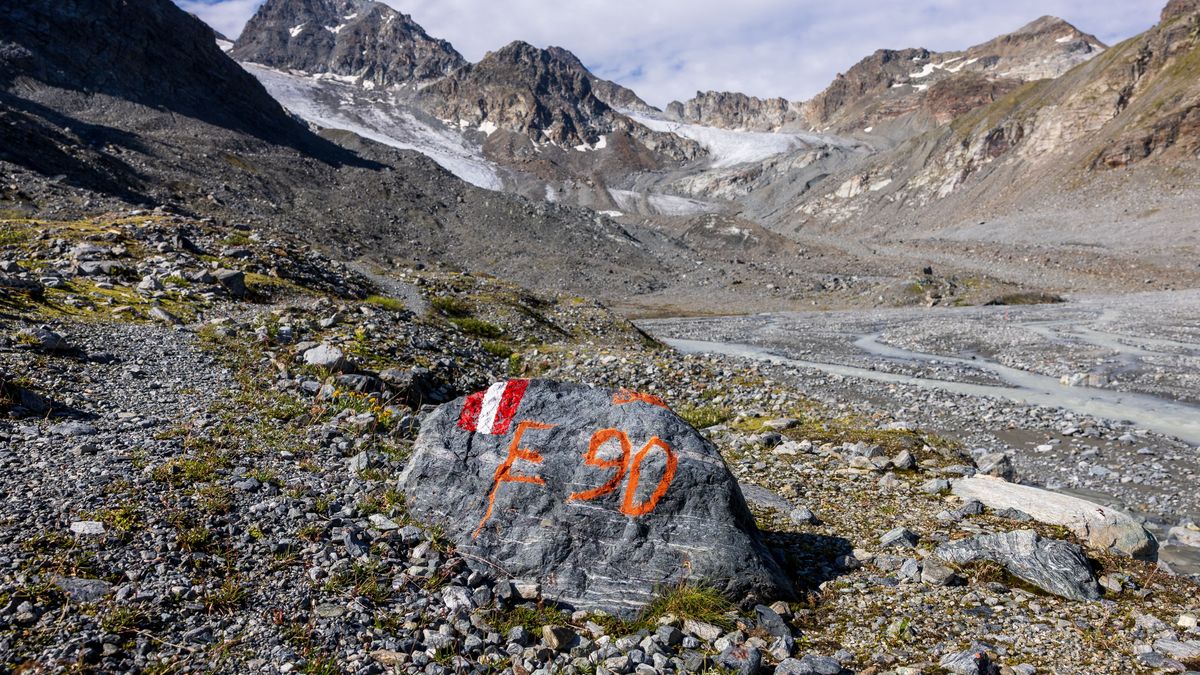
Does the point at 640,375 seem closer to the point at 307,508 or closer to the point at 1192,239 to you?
the point at 307,508

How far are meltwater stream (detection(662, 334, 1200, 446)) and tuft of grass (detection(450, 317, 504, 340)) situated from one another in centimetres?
1578

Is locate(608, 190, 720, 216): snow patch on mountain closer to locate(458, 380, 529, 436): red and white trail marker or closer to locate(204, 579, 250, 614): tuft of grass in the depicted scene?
locate(458, 380, 529, 436): red and white trail marker

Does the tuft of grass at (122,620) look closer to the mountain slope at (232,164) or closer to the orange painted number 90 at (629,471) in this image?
the orange painted number 90 at (629,471)

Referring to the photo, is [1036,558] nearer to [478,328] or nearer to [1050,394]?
[1050,394]

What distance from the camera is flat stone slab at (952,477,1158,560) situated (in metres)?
7.97

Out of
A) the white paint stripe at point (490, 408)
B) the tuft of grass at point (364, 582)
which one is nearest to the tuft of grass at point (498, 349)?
the white paint stripe at point (490, 408)

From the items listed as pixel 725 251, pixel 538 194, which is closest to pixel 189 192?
pixel 725 251

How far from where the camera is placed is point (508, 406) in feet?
25.6

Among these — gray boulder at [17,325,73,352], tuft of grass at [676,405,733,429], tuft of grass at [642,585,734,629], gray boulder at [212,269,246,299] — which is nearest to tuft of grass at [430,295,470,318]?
gray boulder at [212,269,246,299]

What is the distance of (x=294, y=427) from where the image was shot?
9.72 m

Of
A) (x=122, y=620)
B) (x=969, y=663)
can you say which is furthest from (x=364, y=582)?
(x=969, y=663)

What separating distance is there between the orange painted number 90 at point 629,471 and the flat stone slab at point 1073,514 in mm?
6143

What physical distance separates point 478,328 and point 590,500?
2140cm

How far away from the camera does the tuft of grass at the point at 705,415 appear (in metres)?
15.8
